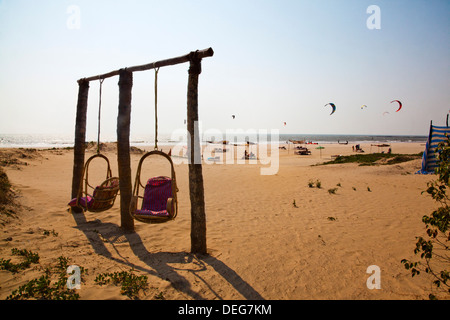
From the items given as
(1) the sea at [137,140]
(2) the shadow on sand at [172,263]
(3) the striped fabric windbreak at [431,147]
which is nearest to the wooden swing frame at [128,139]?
(2) the shadow on sand at [172,263]

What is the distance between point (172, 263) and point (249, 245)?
1.68 meters

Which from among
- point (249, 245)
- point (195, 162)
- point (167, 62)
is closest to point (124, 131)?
point (167, 62)

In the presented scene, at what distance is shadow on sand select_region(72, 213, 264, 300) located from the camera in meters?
3.72

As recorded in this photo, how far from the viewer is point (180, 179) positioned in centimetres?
1371

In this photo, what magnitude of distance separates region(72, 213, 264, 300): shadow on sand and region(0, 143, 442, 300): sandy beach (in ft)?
0.05

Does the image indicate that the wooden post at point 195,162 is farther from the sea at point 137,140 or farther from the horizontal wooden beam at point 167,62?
the sea at point 137,140

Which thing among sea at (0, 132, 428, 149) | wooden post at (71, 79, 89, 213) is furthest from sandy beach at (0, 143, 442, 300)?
sea at (0, 132, 428, 149)

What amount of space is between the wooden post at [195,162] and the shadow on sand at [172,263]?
0.39m

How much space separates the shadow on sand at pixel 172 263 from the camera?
146 inches

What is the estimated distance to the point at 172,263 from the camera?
4438 mm

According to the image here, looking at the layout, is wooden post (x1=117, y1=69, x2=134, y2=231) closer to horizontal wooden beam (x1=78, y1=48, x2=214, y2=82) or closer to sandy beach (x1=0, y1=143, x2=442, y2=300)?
horizontal wooden beam (x1=78, y1=48, x2=214, y2=82)

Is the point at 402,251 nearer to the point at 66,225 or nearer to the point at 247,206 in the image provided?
the point at 247,206
